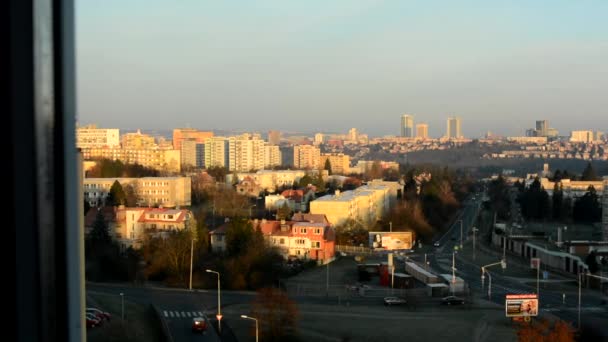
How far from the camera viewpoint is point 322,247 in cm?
845

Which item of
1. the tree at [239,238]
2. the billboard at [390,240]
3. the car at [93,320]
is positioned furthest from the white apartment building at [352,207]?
the car at [93,320]

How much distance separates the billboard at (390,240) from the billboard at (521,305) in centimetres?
450

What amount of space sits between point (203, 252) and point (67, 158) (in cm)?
701

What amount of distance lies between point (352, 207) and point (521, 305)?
532cm

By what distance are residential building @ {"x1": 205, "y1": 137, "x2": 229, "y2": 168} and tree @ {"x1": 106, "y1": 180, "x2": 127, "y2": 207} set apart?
548 inches

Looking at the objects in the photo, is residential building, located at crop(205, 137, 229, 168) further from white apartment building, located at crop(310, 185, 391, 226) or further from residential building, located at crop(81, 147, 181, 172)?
white apartment building, located at crop(310, 185, 391, 226)

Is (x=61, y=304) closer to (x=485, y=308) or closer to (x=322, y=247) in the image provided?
(x=485, y=308)

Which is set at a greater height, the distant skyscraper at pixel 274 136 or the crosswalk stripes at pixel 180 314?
the distant skyscraper at pixel 274 136

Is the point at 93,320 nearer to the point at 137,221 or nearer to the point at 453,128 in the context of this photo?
the point at 137,221

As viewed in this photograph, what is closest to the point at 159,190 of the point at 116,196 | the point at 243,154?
the point at 116,196

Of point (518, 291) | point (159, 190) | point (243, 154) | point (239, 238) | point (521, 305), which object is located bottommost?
point (518, 291)

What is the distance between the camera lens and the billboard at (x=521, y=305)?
5059mm

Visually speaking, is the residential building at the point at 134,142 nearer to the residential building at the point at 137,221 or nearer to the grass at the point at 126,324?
the residential building at the point at 137,221

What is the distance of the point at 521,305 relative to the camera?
5082 millimetres
